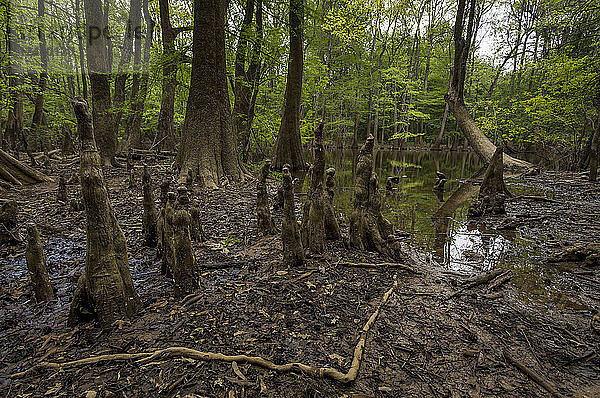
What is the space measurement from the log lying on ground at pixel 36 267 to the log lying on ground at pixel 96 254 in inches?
27.6

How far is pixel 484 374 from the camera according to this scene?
2.13 m

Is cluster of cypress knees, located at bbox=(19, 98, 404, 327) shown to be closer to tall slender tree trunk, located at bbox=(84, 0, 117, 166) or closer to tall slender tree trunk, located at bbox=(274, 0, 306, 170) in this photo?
tall slender tree trunk, located at bbox=(84, 0, 117, 166)

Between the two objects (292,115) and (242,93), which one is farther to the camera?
(292,115)

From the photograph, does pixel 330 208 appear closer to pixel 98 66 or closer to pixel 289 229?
pixel 289 229

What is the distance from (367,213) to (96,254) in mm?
3044

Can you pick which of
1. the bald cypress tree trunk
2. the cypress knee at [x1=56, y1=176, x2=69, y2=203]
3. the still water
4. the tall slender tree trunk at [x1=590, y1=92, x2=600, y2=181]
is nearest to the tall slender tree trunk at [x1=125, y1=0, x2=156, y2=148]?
the bald cypress tree trunk

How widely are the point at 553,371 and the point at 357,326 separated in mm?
1426

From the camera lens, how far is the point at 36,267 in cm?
274

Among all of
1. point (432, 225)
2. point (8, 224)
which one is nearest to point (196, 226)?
point (8, 224)

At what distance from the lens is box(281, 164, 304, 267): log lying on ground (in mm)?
3258

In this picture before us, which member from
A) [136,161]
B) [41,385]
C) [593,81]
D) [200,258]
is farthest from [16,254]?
[593,81]

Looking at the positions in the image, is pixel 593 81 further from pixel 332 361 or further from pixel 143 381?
pixel 143 381

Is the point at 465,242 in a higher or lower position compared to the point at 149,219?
lower

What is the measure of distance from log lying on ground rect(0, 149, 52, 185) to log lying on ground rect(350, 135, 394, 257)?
867 centimetres
